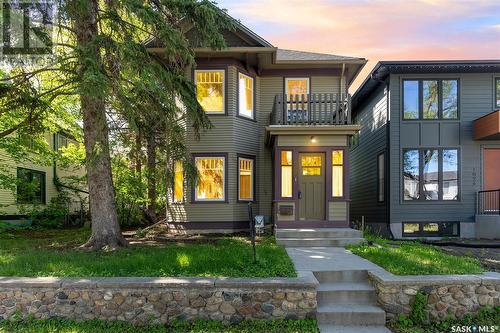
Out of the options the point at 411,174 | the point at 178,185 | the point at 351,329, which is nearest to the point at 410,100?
the point at 411,174

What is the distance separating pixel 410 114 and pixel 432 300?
345 inches

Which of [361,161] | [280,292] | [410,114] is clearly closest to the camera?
[280,292]

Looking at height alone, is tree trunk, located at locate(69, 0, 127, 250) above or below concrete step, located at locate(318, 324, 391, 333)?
above

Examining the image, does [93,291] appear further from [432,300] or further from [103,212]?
[432,300]

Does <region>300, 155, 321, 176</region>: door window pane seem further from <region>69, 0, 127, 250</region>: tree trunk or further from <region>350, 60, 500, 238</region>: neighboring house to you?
<region>69, 0, 127, 250</region>: tree trunk

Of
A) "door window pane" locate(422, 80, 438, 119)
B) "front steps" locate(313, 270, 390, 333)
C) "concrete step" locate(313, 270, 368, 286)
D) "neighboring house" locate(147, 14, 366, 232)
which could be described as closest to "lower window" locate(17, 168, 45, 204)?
"neighboring house" locate(147, 14, 366, 232)

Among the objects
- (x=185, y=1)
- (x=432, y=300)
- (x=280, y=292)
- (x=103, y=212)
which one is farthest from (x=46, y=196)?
(x=432, y=300)

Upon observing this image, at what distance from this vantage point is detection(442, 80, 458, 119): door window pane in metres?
12.5

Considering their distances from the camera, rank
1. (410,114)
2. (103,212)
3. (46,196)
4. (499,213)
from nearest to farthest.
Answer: (103,212), (499,213), (410,114), (46,196)

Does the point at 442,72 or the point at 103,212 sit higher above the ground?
the point at 442,72

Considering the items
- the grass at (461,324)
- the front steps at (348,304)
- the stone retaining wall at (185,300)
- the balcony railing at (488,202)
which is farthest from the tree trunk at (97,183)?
the balcony railing at (488,202)

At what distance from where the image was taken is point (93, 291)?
Answer: 5273 millimetres

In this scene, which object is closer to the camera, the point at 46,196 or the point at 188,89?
the point at 188,89

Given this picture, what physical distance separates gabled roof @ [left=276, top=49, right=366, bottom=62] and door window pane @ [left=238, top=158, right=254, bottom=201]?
364 centimetres
